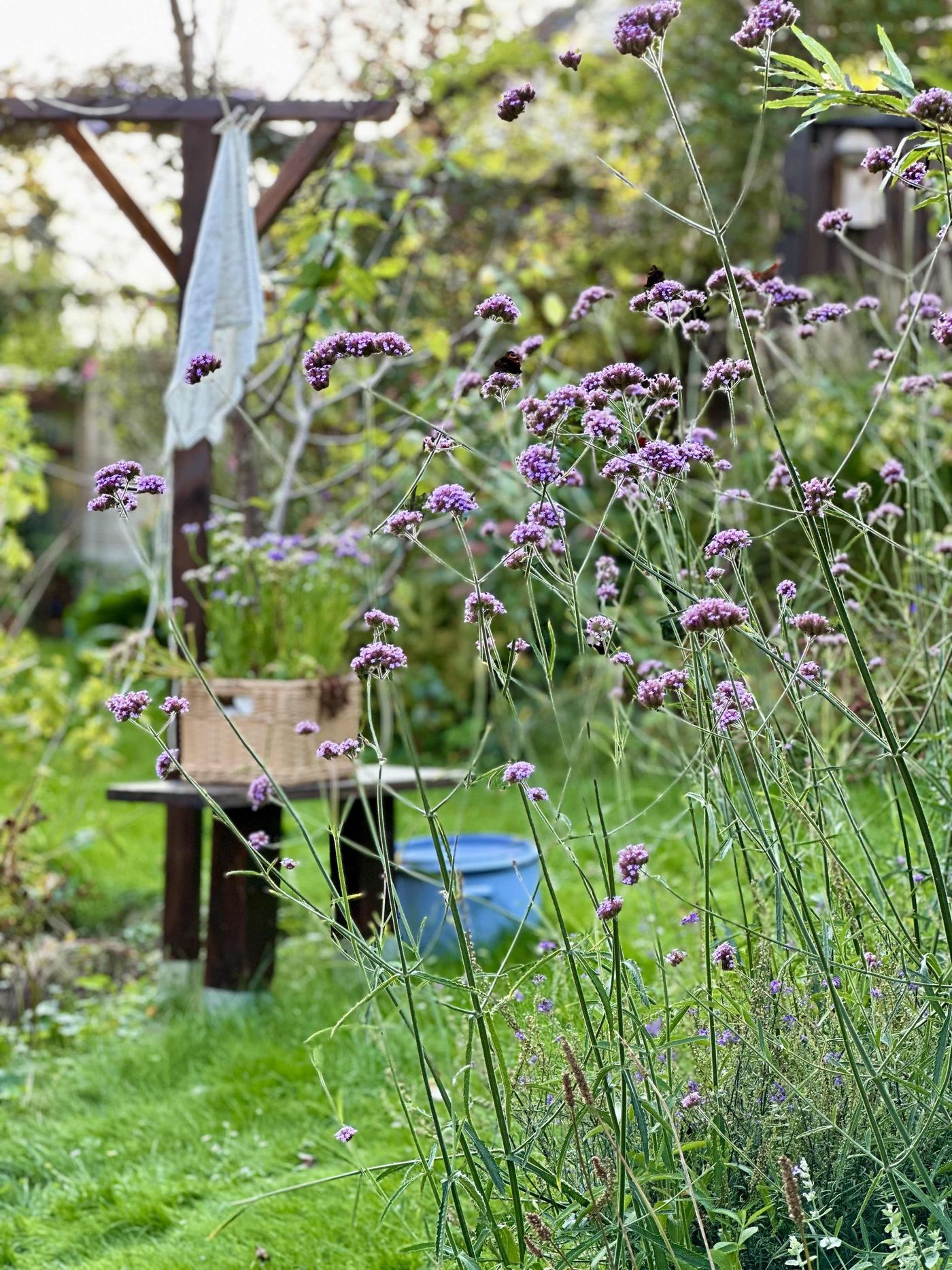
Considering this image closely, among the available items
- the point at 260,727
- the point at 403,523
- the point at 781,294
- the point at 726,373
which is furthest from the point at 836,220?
the point at 260,727

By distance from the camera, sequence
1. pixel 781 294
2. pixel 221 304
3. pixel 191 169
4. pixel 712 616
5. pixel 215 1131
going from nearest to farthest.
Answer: pixel 712 616 → pixel 781 294 → pixel 215 1131 → pixel 221 304 → pixel 191 169

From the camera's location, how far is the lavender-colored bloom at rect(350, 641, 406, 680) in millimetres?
1415

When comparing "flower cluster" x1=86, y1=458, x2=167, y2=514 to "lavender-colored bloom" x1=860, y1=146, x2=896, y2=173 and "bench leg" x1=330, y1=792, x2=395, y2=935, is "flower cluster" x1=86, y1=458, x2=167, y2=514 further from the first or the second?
"bench leg" x1=330, y1=792, x2=395, y2=935

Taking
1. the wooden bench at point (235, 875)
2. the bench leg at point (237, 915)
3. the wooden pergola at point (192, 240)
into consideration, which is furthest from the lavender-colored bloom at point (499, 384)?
the wooden pergola at point (192, 240)

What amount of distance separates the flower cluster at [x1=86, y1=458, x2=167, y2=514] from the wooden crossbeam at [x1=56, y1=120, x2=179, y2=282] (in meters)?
2.43

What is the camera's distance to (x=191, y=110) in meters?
3.78

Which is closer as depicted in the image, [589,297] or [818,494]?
[818,494]

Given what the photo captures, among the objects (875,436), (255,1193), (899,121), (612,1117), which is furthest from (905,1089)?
(899,121)

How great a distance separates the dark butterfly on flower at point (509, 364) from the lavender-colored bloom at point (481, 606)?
0.27 m

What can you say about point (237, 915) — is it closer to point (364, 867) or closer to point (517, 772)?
point (364, 867)

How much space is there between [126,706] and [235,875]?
1.84m

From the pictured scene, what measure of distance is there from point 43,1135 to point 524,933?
132cm

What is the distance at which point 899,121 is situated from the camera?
7441mm

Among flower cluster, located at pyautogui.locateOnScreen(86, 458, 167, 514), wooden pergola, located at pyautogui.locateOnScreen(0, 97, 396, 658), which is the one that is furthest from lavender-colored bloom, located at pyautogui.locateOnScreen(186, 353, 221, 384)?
wooden pergola, located at pyautogui.locateOnScreen(0, 97, 396, 658)
